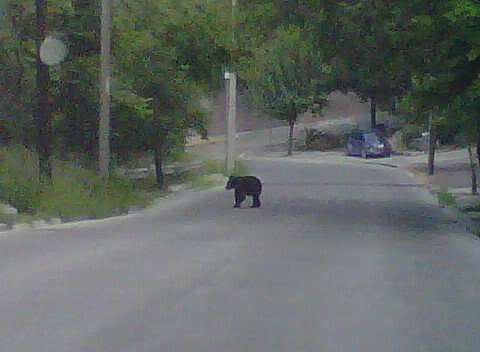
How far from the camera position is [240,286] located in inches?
494

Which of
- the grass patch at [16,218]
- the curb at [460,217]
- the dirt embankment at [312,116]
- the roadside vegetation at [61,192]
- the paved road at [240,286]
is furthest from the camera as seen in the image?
the dirt embankment at [312,116]

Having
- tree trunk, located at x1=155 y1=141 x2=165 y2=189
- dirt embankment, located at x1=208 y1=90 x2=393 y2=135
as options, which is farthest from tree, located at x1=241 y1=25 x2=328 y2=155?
tree trunk, located at x1=155 y1=141 x2=165 y2=189

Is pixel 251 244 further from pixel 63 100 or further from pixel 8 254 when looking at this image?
pixel 63 100

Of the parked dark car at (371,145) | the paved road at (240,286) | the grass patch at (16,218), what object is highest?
the paved road at (240,286)

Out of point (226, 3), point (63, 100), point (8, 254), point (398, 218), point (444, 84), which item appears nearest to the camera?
point (8, 254)

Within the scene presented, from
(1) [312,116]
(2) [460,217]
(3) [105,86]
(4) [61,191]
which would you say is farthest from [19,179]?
(1) [312,116]

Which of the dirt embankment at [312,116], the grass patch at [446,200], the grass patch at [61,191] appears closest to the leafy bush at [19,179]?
the grass patch at [61,191]

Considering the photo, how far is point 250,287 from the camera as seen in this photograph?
12492mm

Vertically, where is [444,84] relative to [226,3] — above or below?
below

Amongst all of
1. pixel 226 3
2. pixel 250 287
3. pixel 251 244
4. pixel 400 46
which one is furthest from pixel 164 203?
pixel 250 287

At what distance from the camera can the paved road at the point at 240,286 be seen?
9.45 meters

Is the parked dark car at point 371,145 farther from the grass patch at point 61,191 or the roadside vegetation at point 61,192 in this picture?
the grass patch at point 61,191

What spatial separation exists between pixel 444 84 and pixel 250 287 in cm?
989

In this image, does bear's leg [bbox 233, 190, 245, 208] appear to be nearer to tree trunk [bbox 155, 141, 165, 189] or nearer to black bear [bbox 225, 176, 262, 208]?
black bear [bbox 225, 176, 262, 208]
